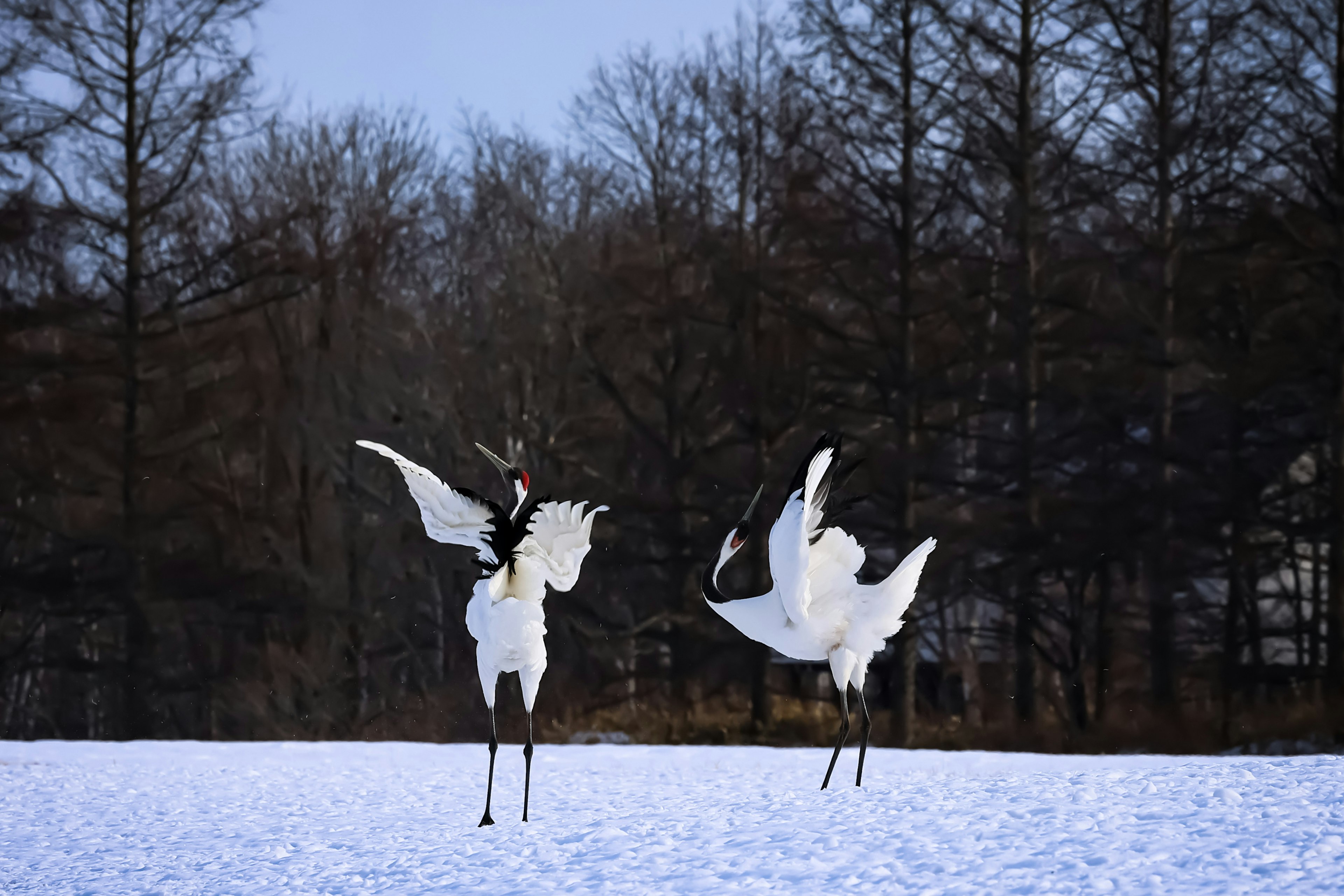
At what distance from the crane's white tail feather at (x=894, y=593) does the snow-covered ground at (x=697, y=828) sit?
1.16m

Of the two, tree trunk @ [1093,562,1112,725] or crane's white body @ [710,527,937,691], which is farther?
tree trunk @ [1093,562,1112,725]

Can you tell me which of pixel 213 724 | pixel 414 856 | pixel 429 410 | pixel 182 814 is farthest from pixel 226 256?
pixel 414 856

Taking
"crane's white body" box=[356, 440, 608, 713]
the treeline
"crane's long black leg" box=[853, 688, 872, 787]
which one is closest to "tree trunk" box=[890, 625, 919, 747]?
the treeline

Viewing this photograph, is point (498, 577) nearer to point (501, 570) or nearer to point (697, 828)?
point (501, 570)

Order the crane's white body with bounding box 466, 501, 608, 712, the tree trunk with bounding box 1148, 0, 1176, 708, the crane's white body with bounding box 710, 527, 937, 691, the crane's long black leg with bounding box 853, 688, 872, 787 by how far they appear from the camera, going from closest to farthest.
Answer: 1. the crane's white body with bounding box 466, 501, 608, 712
2. the crane's white body with bounding box 710, 527, 937, 691
3. the crane's long black leg with bounding box 853, 688, 872, 787
4. the tree trunk with bounding box 1148, 0, 1176, 708

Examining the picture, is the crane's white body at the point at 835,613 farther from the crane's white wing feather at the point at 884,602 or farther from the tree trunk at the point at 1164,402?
the tree trunk at the point at 1164,402

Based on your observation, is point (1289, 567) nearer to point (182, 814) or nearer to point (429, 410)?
point (429, 410)

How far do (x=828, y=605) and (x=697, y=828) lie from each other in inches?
69.5

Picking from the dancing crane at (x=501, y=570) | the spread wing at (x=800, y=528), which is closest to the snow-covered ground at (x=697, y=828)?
the dancing crane at (x=501, y=570)

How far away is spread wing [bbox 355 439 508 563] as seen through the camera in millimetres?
8859

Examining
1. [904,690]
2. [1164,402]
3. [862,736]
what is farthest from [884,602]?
[1164,402]

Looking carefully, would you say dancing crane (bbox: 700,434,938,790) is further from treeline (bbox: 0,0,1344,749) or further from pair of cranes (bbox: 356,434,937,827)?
treeline (bbox: 0,0,1344,749)

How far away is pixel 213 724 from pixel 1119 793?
59.1 feet

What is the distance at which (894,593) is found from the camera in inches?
365
